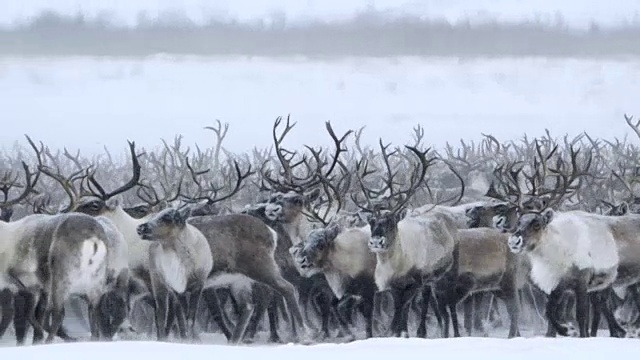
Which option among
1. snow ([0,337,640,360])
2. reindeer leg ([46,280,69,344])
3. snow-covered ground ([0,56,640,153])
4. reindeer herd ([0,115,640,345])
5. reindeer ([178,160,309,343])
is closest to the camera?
snow ([0,337,640,360])

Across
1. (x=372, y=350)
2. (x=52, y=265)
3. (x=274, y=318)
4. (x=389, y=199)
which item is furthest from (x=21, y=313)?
(x=389, y=199)

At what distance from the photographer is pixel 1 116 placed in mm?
9000

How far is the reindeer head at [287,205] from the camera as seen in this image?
8.94 metres

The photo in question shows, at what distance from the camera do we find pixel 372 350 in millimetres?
8078

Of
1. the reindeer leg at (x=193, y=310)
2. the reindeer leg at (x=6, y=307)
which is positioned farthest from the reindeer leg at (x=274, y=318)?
the reindeer leg at (x=6, y=307)

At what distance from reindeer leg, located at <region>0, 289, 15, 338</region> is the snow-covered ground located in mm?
1400

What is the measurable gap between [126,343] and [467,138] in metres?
2.97

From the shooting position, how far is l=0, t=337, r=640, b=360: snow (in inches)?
313

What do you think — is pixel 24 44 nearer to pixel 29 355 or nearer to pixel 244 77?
pixel 244 77

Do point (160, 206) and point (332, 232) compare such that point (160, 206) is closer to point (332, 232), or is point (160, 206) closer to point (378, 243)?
point (332, 232)

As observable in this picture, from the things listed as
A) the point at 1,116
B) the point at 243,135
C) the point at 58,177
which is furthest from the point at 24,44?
the point at 243,135

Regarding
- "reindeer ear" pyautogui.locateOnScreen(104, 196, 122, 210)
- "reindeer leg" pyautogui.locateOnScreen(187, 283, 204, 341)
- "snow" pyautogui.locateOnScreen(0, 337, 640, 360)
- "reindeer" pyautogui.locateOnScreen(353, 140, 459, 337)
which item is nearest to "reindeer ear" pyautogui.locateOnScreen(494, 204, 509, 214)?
"reindeer" pyautogui.locateOnScreen(353, 140, 459, 337)

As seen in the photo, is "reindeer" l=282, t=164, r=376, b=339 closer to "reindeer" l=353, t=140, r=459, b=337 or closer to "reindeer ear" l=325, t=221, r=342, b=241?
"reindeer ear" l=325, t=221, r=342, b=241

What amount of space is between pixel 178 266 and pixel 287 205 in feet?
3.27
